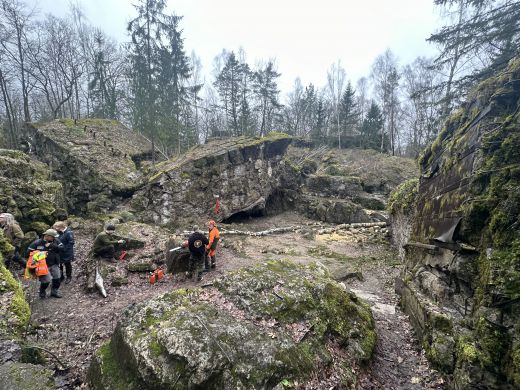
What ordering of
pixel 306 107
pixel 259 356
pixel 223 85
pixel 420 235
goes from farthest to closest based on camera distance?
pixel 306 107, pixel 223 85, pixel 420 235, pixel 259 356

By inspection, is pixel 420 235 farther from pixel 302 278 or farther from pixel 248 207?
pixel 248 207

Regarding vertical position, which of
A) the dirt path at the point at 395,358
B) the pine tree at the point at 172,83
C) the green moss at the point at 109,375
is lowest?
the dirt path at the point at 395,358

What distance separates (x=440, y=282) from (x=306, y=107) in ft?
129

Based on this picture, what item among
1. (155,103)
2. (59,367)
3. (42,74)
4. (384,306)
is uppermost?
(42,74)

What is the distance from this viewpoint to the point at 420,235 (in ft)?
28.9

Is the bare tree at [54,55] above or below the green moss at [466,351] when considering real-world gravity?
above

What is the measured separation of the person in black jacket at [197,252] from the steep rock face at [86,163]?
10.2 meters

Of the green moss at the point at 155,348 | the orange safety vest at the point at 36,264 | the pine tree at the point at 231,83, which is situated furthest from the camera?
the pine tree at the point at 231,83

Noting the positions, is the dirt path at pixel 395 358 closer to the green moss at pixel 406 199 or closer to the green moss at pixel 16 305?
the green moss at pixel 406 199

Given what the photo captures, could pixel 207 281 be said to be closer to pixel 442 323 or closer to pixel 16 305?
pixel 16 305

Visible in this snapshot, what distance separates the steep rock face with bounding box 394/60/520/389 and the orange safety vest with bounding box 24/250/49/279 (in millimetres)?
8487

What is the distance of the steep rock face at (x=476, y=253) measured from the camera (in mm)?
4105

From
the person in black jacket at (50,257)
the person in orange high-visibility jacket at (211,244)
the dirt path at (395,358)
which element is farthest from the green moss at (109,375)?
the person in orange high-visibility jacket at (211,244)

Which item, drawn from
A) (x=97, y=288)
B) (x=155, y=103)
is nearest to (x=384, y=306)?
(x=97, y=288)
